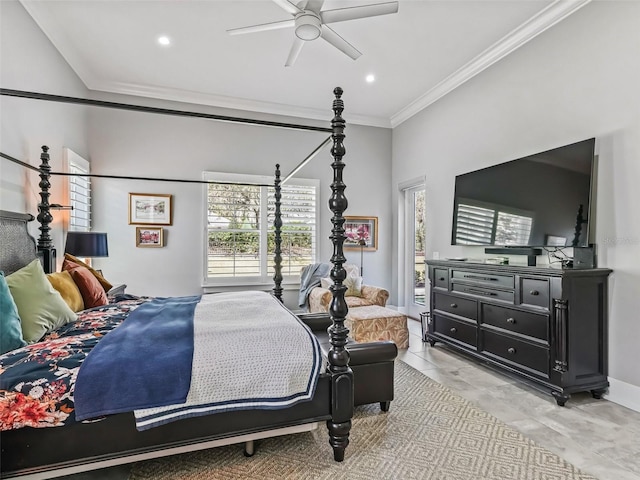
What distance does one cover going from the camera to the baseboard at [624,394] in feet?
8.59

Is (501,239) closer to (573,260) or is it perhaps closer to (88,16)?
(573,260)

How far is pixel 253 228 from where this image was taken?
5.34 metres

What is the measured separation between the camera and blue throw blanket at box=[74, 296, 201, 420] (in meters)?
1.61

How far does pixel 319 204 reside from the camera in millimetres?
5668

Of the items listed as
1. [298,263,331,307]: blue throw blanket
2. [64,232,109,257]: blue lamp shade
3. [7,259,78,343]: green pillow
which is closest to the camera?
[7,259,78,343]: green pillow

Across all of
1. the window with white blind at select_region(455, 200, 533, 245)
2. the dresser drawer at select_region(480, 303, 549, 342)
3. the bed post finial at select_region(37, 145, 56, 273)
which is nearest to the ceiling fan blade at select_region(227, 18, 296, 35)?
the bed post finial at select_region(37, 145, 56, 273)

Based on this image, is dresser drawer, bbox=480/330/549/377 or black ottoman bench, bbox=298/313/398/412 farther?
dresser drawer, bbox=480/330/549/377

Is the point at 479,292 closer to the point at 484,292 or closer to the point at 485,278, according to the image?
the point at 484,292

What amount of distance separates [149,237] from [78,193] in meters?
1.00

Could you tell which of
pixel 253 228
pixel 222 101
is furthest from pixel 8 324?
pixel 222 101

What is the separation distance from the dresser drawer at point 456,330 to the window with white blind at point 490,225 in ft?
3.07

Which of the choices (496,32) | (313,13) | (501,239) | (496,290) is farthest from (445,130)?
(313,13)

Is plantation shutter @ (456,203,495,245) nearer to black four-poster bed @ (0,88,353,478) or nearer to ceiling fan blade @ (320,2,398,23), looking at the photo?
ceiling fan blade @ (320,2,398,23)

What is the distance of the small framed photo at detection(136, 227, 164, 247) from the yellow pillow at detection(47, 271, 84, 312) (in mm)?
1966
